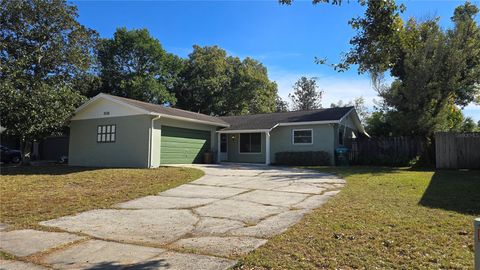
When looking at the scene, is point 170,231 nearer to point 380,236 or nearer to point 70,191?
point 380,236

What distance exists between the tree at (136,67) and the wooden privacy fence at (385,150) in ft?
66.6

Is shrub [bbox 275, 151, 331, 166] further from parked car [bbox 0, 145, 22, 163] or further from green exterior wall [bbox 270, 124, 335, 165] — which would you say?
parked car [bbox 0, 145, 22, 163]

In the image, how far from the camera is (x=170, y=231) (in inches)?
260

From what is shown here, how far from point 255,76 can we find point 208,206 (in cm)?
3401

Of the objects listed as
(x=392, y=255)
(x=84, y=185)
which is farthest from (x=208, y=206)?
(x=84, y=185)

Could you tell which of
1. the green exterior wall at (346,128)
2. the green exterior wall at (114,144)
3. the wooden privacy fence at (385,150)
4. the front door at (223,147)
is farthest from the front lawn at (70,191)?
the wooden privacy fence at (385,150)

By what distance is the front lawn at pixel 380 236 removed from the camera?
186 inches

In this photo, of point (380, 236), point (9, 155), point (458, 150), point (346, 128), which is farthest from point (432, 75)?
point (9, 155)

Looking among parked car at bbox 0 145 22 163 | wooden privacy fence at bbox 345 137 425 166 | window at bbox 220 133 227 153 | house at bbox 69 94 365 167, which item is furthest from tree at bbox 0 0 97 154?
wooden privacy fence at bbox 345 137 425 166

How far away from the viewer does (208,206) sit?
8.78 meters

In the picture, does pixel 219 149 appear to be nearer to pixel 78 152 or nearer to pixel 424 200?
pixel 78 152

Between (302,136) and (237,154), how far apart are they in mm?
4332

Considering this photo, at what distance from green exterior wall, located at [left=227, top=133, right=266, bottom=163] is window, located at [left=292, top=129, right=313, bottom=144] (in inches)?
76.8

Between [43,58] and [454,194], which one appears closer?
[454,194]
